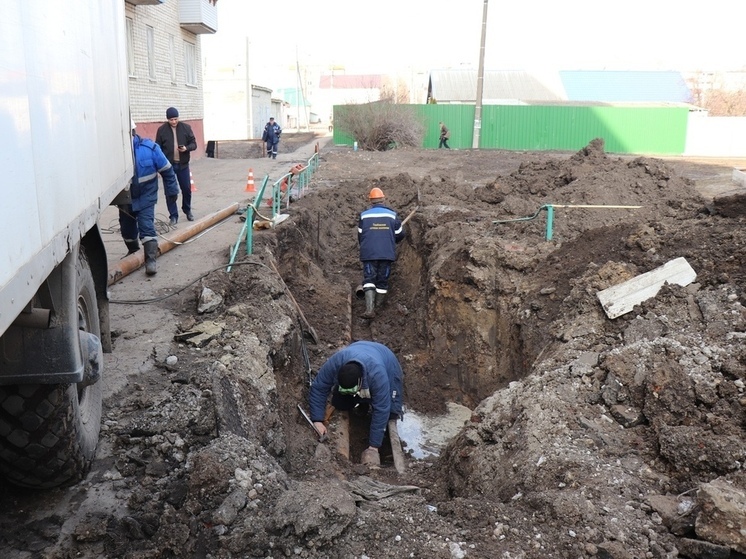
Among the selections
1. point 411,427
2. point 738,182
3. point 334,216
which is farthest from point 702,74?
point 411,427

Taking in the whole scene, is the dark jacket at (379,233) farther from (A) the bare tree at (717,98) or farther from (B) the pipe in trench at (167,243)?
(A) the bare tree at (717,98)

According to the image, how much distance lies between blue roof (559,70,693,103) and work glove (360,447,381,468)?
43502 mm

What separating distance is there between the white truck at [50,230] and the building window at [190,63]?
826 inches

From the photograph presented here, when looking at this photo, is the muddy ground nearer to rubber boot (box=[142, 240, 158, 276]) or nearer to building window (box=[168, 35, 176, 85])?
rubber boot (box=[142, 240, 158, 276])

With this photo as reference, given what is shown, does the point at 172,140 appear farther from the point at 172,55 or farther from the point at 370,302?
the point at 172,55

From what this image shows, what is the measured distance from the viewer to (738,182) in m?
14.8

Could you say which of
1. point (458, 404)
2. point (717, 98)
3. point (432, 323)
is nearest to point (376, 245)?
point (432, 323)

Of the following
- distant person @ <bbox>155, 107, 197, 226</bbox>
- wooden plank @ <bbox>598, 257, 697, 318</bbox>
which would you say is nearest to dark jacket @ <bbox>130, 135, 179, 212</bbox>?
distant person @ <bbox>155, 107, 197, 226</bbox>

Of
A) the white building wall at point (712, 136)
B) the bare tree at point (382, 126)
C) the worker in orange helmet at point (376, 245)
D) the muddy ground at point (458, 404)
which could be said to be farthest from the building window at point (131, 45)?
the white building wall at point (712, 136)

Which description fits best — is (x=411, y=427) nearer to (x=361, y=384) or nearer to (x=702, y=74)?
(x=361, y=384)

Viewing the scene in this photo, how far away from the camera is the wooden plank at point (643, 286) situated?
637 centimetres

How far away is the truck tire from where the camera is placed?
10.9ft

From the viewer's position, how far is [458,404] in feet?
28.7

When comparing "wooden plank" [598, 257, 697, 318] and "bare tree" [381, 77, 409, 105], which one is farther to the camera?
"bare tree" [381, 77, 409, 105]
